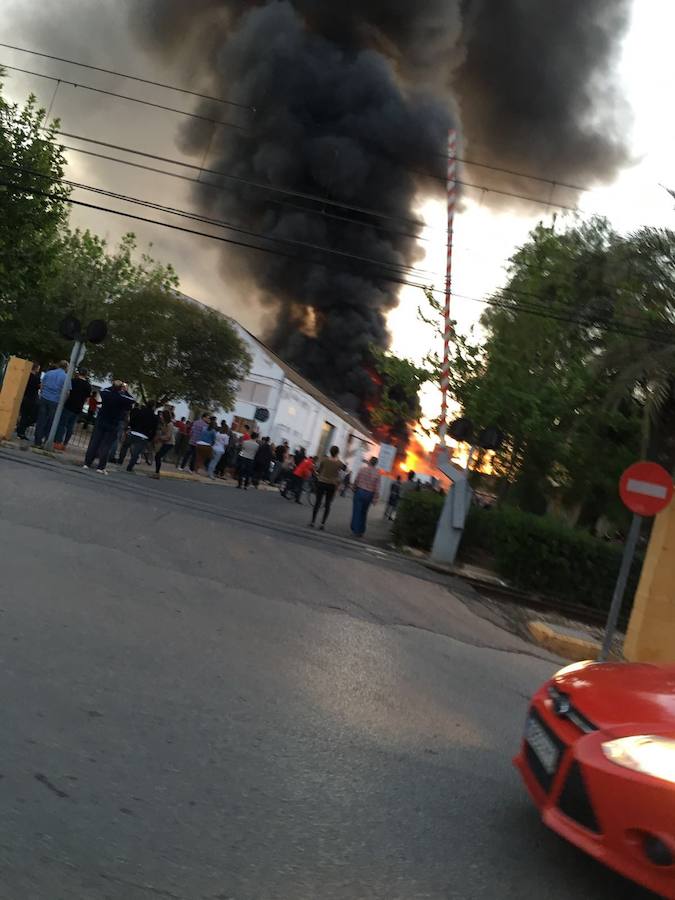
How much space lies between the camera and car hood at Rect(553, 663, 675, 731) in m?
3.41

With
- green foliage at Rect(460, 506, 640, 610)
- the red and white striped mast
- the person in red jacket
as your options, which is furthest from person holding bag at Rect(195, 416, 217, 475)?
green foliage at Rect(460, 506, 640, 610)

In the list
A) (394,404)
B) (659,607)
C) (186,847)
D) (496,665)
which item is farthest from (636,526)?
(394,404)

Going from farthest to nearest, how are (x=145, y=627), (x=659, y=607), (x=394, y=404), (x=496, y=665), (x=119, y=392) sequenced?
(x=394, y=404) < (x=119, y=392) < (x=659, y=607) < (x=496, y=665) < (x=145, y=627)

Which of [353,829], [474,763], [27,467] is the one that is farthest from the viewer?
[27,467]

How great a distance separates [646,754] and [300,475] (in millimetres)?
21250

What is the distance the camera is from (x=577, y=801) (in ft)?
10.8

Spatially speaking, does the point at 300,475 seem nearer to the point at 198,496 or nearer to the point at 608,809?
the point at 198,496

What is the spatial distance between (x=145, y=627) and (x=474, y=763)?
2.41 metres

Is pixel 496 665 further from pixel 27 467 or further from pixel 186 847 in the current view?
pixel 27 467

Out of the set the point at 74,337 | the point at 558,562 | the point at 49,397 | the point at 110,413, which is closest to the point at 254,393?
the point at 49,397

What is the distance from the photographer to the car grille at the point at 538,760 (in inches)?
138

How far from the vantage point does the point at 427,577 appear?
12.8 meters

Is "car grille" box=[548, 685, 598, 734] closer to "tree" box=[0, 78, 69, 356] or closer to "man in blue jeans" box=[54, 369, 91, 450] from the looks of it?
"man in blue jeans" box=[54, 369, 91, 450]

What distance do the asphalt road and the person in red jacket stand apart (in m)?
15.1
